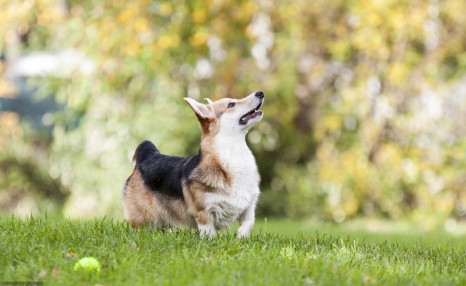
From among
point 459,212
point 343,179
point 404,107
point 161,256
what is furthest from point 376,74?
point 161,256

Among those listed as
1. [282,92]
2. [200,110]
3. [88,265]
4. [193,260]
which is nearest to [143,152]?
[200,110]

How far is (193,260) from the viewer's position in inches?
198

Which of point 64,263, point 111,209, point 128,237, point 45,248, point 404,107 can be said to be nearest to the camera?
point 64,263

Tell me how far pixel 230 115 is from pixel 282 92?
6.86 m

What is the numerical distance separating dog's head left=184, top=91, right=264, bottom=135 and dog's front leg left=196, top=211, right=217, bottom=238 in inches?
24.1

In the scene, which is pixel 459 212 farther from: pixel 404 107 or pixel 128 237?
pixel 128 237

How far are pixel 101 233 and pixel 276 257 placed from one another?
1392mm

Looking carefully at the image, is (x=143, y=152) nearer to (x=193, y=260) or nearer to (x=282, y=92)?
(x=193, y=260)

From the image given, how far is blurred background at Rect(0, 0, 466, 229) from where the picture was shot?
479 inches

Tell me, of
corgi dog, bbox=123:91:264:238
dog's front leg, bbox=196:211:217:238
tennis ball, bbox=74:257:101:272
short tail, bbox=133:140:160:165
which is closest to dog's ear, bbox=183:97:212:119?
corgi dog, bbox=123:91:264:238

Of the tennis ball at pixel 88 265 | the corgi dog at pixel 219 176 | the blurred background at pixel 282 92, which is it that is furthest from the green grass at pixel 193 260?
the blurred background at pixel 282 92

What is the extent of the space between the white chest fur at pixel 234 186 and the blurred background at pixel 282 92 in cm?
607

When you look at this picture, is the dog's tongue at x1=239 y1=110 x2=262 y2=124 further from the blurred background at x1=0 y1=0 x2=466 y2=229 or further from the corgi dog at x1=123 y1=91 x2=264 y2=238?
the blurred background at x1=0 y1=0 x2=466 y2=229

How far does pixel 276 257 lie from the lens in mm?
5285
